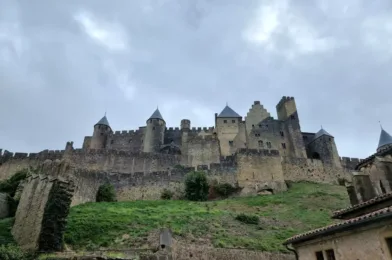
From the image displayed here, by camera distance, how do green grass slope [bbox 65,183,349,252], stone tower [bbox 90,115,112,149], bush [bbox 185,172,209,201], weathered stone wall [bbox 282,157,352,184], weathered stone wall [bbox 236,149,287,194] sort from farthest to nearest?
stone tower [bbox 90,115,112,149] → weathered stone wall [bbox 282,157,352,184] → weathered stone wall [bbox 236,149,287,194] → bush [bbox 185,172,209,201] → green grass slope [bbox 65,183,349,252]

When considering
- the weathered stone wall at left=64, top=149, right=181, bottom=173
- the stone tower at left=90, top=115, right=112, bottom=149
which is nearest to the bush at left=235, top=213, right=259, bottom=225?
the weathered stone wall at left=64, top=149, right=181, bottom=173

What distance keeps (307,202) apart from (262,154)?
13133 mm

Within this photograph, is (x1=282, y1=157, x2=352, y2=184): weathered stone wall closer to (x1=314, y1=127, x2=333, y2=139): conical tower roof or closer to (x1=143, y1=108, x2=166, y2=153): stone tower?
(x1=314, y1=127, x2=333, y2=139): conical tower roof

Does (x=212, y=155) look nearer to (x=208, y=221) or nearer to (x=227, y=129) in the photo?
(x=227, y=129)

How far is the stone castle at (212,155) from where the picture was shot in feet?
137

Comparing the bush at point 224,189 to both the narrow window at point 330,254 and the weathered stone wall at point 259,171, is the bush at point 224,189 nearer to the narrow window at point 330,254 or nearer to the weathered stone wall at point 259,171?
the weathered stone wall at point 259,171

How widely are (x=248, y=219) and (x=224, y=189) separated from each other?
12.4 meters

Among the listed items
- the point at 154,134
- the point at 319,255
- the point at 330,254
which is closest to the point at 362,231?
the point at 330,254

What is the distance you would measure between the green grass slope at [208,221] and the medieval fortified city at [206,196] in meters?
0.11

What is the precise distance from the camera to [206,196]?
1512 inches

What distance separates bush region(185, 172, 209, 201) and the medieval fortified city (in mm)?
116

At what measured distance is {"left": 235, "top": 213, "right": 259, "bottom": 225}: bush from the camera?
2764 cm

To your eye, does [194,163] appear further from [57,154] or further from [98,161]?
[57,154]

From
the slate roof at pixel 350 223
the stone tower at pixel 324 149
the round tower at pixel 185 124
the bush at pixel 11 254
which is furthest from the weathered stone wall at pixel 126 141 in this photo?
the slate roof at pixel 350 223
